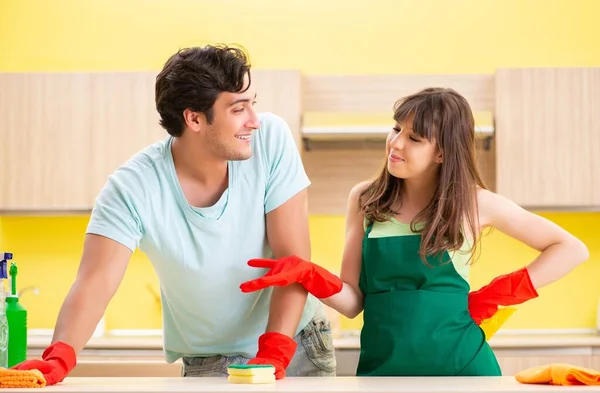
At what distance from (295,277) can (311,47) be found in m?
2.44

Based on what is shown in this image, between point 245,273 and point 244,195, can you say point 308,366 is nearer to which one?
point 245,273

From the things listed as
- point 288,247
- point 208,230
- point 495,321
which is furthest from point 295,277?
point 495,321

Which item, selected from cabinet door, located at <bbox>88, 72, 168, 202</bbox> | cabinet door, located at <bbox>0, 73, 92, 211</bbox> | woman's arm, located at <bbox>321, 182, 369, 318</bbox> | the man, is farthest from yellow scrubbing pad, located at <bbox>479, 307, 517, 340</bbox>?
cabinet door, located at <bbox>0, 73, 92, 211</bbox>

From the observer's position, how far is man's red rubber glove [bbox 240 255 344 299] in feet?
6.39

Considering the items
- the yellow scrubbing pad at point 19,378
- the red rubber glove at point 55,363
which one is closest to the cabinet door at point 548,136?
the red rubber glove at point 55,363

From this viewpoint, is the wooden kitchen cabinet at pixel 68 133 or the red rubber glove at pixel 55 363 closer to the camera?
the red rubber glove at pixel 55 363

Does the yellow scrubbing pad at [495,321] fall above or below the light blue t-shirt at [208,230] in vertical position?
below

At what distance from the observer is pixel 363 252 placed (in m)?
2.27

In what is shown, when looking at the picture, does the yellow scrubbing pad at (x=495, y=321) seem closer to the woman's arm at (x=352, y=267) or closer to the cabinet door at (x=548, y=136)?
the woman's arm at (x=352, y=267)

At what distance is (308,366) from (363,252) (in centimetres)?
33

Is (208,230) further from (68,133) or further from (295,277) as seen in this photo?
(68,133)

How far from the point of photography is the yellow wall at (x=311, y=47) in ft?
13.6

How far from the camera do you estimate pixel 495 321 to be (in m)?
2.26

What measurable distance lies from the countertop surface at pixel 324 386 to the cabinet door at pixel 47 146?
2237 millimetres
